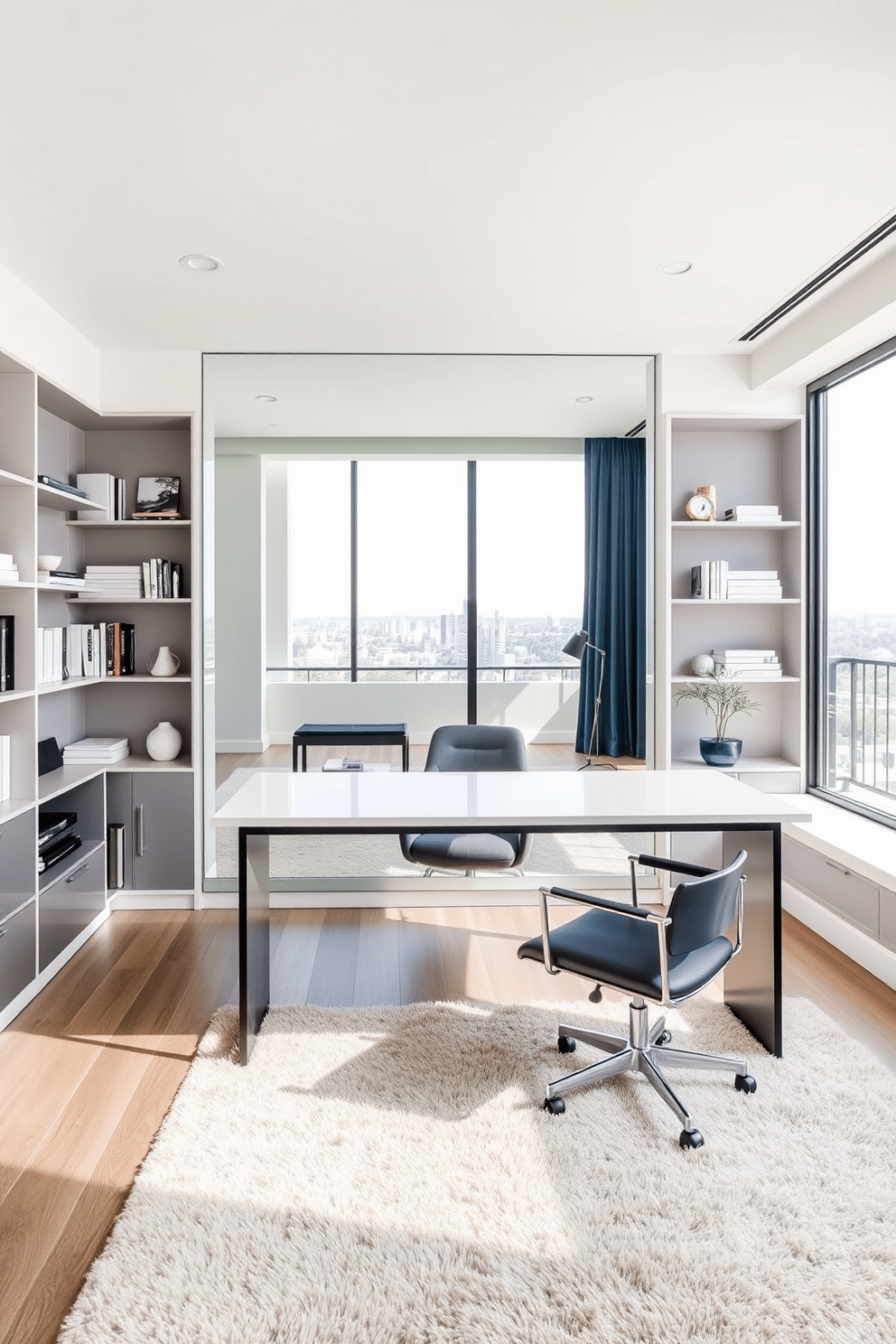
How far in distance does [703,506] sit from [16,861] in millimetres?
3282

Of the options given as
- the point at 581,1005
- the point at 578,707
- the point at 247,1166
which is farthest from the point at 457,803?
the point at 578,707

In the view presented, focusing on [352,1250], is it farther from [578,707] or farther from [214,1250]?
[578,707]

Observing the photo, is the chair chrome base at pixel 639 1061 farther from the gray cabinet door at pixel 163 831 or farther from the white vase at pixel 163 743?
the white vase at pixel 163 743

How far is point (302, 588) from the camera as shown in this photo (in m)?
7.70

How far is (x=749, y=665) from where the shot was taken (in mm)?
4008

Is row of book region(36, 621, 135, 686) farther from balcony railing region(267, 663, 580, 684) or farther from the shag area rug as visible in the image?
balcony railing region(267, 663, 580, 684)

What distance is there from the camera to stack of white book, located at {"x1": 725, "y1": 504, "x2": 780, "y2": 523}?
396cm

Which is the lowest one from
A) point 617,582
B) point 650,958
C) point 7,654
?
point 650,958

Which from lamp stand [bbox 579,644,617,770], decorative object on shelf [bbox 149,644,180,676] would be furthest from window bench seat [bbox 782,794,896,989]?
decorative object on shelf [bbox 149,644,180,676]

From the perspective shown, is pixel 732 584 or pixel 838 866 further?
pixel 732 584

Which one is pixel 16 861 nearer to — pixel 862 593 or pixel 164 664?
pixel 164 664

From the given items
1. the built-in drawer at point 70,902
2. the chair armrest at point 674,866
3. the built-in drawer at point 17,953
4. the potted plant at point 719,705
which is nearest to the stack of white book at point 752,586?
the potted plant at point 719,705

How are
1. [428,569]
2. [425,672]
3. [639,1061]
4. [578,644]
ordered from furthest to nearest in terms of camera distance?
1. [425,672]
2. [428,569]
3. [578,644]
4. [639,1061]

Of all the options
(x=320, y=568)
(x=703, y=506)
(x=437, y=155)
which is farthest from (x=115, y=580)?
(x=320, y=568)
